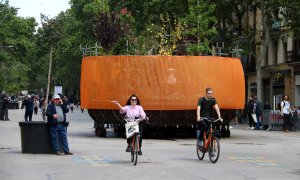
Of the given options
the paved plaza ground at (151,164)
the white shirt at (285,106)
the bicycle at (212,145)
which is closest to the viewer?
the paved plaza ground at (151,164)

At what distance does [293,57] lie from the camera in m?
54.2

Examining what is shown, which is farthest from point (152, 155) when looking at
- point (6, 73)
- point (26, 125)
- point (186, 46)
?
point (6, 73)

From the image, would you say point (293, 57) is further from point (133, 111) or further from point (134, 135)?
point (134, 135)

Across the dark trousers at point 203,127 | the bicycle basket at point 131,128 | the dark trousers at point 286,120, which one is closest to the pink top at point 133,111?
the bicycle basket at point 131,128

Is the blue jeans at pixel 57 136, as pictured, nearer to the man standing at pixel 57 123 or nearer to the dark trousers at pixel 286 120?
the man standing at pixel 57 123

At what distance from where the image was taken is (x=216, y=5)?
49.5 metres

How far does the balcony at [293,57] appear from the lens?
53453 millimetres

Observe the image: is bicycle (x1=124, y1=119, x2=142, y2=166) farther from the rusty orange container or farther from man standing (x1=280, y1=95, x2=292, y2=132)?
man standing (x1=280, y1=95, x2=292, y2=132)

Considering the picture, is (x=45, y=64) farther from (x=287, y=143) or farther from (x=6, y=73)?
(x=287, y=143)

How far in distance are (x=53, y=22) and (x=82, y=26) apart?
40573 millimetres

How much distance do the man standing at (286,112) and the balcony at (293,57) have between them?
56.9 ft

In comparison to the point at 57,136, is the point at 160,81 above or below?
above

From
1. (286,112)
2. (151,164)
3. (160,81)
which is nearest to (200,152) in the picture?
(151,164)

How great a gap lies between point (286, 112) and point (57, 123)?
19.4 metres
